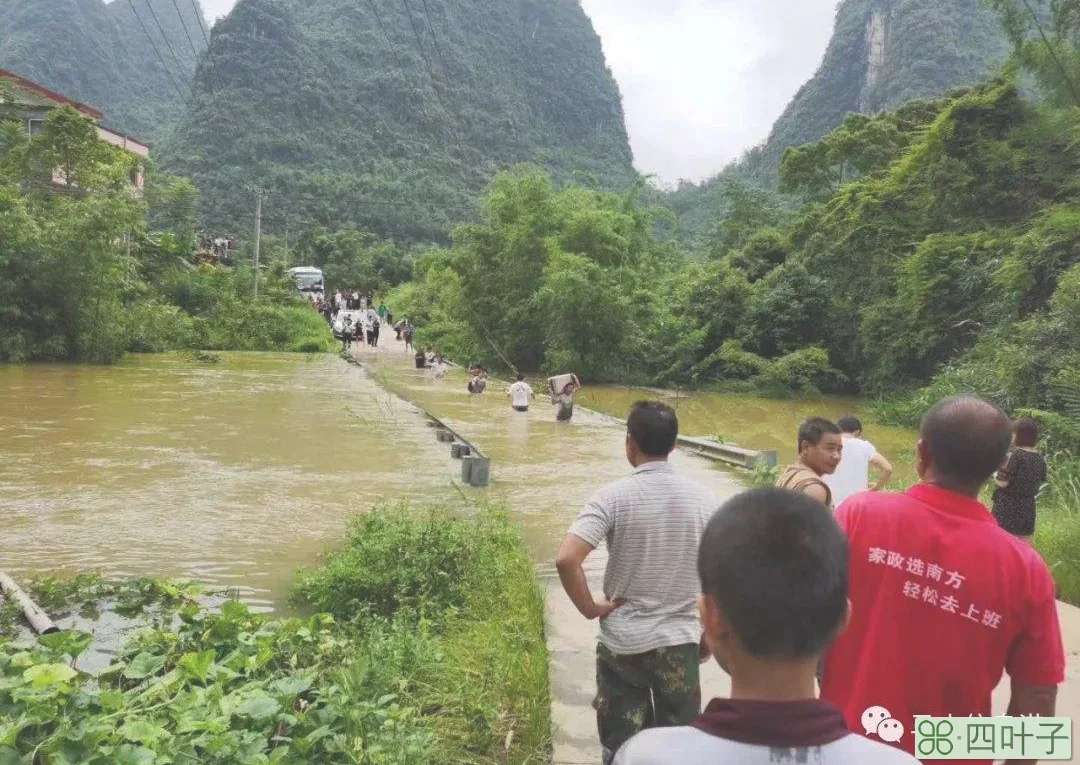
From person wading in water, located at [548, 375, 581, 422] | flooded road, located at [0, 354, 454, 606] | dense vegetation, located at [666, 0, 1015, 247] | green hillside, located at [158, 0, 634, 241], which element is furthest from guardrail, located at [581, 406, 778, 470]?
dense vegetation, located at [666, 0, 1015, 247]

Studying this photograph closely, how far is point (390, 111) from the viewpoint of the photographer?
93.1 m

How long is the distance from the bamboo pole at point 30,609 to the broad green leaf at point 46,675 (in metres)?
1.67

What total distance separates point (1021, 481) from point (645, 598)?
425 cm

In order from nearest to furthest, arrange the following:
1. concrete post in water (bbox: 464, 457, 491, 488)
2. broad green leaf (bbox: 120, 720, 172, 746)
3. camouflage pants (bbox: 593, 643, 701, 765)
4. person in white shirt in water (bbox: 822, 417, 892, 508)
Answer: camouflage pants (bbox: 593, 643, 701, 765) < broad green leaf (bbox: 120, 720, 172, 746) < person in white shirt in water (bbox: 822, 417, 892, 508) < concrete post in water (bbox: 464, 457, 491, 488)

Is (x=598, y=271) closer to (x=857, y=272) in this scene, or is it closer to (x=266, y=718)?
(x=857, y=272)

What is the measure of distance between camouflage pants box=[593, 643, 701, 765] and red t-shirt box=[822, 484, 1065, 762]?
68 cm

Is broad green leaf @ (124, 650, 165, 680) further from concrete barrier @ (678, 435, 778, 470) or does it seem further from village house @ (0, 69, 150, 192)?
village house @ (0, 69, 150, 192)

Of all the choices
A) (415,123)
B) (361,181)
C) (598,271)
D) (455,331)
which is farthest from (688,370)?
(415,123)

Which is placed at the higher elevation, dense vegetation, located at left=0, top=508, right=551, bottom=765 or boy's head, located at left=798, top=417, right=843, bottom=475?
boy's head, located at left=798, top=417, right=843, bottom=475

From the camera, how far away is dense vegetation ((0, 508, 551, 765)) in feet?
11.5

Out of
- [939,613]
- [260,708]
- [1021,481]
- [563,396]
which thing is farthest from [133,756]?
[563,396]

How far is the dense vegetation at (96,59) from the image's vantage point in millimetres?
89562

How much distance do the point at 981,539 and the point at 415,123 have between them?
97348mm

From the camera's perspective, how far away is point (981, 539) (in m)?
2.31
